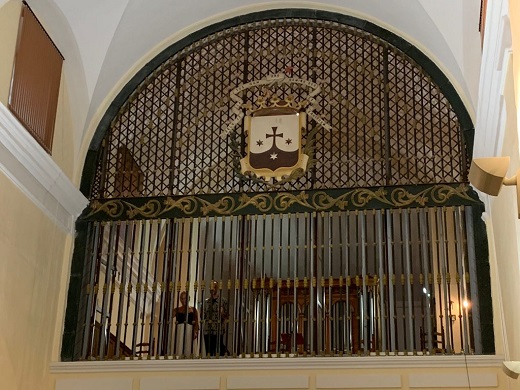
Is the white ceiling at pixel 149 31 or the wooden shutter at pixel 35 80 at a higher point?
the white ceiling at pixel 149 31

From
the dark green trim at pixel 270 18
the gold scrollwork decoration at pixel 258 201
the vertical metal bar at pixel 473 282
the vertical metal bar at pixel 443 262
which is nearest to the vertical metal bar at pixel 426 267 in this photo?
the vertical metal bar at pixel 443 262

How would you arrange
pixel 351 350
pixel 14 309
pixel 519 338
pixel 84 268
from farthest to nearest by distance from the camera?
pixel 84 268, pixel 351 350, pixel 14 309, pixel 519 338

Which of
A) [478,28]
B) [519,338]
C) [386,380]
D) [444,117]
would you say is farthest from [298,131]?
[519,338]

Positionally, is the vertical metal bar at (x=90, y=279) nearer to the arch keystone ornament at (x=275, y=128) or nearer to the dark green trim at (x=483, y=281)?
the arch keystone ornament at (x=275, y=128)

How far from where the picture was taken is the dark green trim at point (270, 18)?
31.2 feet

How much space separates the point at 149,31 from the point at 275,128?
2033mm

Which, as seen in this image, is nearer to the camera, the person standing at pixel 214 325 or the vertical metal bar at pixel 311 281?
the vertical metal bar at pixel 311 281

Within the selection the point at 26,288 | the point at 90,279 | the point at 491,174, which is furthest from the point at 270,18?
the point at 491,174

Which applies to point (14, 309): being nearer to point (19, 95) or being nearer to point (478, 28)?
point (19, 95)

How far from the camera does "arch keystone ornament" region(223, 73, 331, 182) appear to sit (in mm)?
9312

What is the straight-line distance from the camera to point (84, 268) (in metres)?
9.23

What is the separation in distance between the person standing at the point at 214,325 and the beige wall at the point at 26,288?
1.61m

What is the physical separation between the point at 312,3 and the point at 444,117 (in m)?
2.18

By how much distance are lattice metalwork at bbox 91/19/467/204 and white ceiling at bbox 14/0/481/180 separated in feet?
0.76
